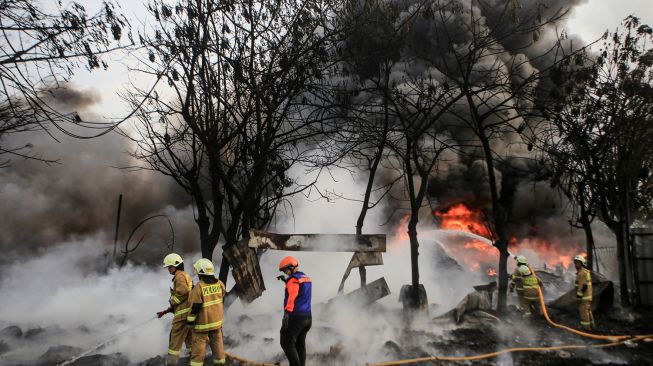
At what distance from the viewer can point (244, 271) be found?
26.5ft

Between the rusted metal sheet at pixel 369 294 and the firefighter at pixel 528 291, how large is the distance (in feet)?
11.3

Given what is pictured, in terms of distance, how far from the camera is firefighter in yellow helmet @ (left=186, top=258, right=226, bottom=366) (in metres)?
5.77

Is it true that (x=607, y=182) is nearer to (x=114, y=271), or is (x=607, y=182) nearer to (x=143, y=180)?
(x=114, y=271)

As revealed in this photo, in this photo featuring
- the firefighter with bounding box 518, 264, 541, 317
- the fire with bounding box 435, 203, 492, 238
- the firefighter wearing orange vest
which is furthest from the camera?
the fire with bounding box 435, 203, 492, 238

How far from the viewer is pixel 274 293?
1188 centimetres

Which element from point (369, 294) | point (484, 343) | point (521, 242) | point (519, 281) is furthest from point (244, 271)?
point (521, 242)

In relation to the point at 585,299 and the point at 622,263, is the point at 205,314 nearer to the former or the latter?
the point at 585,299

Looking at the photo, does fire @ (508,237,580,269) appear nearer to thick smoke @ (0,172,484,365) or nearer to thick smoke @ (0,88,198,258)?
thick smoke @ (0,172,484,365)

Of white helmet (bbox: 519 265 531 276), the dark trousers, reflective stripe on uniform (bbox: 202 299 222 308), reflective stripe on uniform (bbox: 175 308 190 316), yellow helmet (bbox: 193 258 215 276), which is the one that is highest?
yellow helmet (bbox: 193 258 215 276)

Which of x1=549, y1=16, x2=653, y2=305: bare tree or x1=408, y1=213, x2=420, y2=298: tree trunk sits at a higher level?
x1=549, y1=16, x2=653, y2=305: bare tree

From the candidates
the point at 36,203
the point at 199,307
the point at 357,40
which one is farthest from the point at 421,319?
the point at 36,203

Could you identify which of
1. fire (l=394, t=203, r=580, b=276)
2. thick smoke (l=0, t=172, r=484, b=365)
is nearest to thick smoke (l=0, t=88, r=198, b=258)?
thick smoke (l=0, t=172, r=484, b=365)

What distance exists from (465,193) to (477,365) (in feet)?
66.9

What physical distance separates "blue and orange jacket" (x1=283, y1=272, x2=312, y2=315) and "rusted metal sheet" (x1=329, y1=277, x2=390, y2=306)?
3.53m
